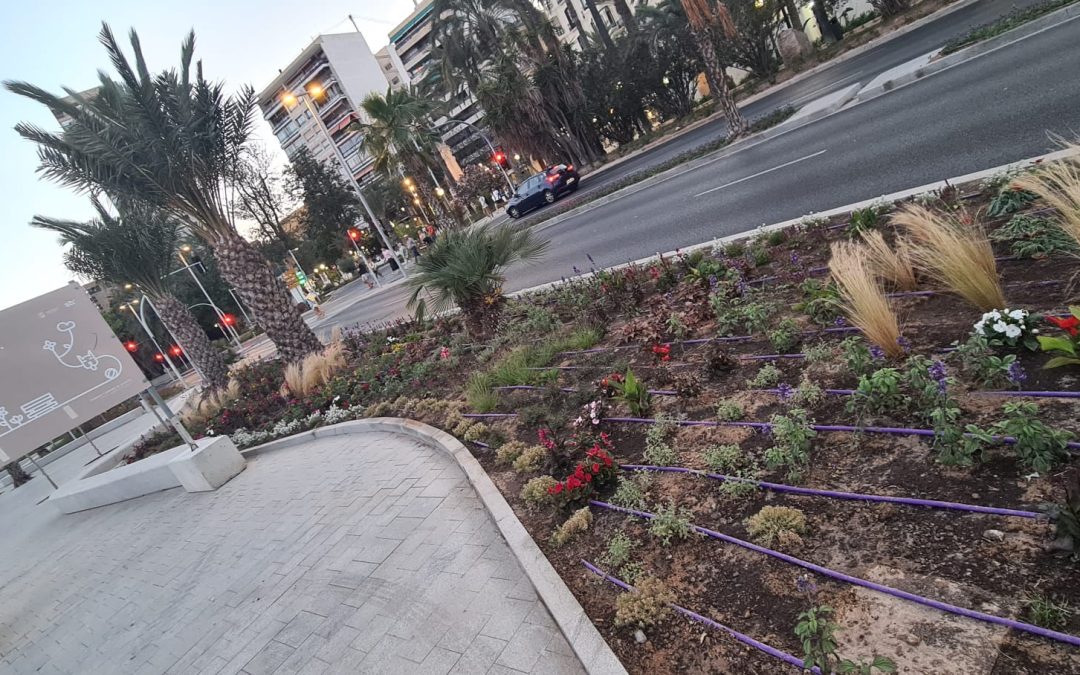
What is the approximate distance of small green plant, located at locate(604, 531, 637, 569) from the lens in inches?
122

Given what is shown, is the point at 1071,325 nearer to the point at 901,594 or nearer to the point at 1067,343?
the point at 1067,343

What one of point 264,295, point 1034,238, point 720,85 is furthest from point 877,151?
point 264,295

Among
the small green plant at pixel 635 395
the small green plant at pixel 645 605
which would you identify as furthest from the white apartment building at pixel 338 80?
the small green plant at pixel 645 605

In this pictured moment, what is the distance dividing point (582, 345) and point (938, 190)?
159 inches

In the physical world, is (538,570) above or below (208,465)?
below

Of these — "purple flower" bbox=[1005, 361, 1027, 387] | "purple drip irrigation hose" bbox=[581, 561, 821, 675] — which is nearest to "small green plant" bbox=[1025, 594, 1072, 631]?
"purple drip irrigation hose" bbox=[581, 561, 821, 675]

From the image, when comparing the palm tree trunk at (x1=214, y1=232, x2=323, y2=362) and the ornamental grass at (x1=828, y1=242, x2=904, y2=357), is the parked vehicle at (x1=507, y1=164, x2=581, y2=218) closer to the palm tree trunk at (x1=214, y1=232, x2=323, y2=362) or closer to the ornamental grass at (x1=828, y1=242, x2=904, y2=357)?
the palm tree trunk at (x1=214, y1=232, x2=323, y2=362)

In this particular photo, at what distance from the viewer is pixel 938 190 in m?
5.36

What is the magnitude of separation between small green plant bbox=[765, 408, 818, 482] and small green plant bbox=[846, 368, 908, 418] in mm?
279

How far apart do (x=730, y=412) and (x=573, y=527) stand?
1.40 metres

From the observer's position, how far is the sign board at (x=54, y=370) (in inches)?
313

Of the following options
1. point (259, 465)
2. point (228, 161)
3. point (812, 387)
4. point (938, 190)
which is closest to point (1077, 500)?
point (812, 387)

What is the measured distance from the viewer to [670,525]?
314 centimetres

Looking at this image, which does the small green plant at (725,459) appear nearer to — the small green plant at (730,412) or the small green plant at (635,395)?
the small green plant at (730,412)
